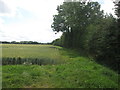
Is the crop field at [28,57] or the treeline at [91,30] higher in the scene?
the treeline at [91,30]

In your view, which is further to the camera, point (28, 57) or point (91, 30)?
point (91, 30)

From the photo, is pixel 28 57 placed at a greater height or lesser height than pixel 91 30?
lesser

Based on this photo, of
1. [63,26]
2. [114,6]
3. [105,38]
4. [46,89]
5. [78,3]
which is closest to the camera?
[46,89]

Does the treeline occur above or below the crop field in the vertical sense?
above

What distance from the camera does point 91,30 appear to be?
48.3 feet

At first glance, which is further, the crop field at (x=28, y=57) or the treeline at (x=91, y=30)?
the crop field at (x=28, y=57)

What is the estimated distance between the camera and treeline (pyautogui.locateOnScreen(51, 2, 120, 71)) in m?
8.23

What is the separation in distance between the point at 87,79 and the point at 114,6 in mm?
5291

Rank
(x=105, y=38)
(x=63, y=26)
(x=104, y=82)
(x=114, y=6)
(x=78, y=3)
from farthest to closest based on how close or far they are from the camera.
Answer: (x=63, y=26)
(x=78, y=3)
(x=105, y=38)
(x=114, y=6)
(x=104, y=82)

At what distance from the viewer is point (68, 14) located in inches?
905

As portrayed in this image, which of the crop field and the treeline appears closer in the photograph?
the treeline

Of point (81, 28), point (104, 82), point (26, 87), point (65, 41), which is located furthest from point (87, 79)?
point (65, 41)

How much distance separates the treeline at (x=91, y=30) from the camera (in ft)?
27.0

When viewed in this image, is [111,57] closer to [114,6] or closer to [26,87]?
[114,6]
